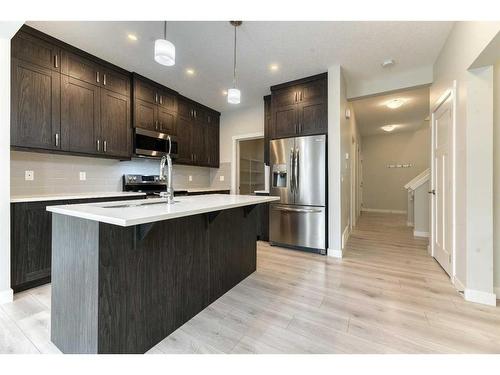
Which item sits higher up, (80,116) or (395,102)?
(395,102)

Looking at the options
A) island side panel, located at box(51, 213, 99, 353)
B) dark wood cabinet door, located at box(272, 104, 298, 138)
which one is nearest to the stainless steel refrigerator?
dark wood cabinet door, located at box(272, 104, 298, 138)

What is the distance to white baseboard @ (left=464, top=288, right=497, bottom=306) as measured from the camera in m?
1.94

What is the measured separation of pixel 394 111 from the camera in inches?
209

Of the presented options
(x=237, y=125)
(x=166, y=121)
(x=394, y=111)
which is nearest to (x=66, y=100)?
(x=166, y=121)

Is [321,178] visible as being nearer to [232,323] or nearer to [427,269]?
[427,269]

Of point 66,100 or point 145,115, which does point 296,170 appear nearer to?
point 145,115

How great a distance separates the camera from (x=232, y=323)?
169 cm

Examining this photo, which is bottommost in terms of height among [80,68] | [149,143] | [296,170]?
[296,170]

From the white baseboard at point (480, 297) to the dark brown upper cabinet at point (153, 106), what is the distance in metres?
4.21

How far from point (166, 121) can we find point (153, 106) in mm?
314

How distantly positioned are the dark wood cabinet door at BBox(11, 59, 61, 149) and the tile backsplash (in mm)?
383

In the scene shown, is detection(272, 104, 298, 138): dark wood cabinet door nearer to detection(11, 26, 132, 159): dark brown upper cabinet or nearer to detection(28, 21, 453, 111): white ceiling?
detection(28, 21, 453, 111): white ceiling
